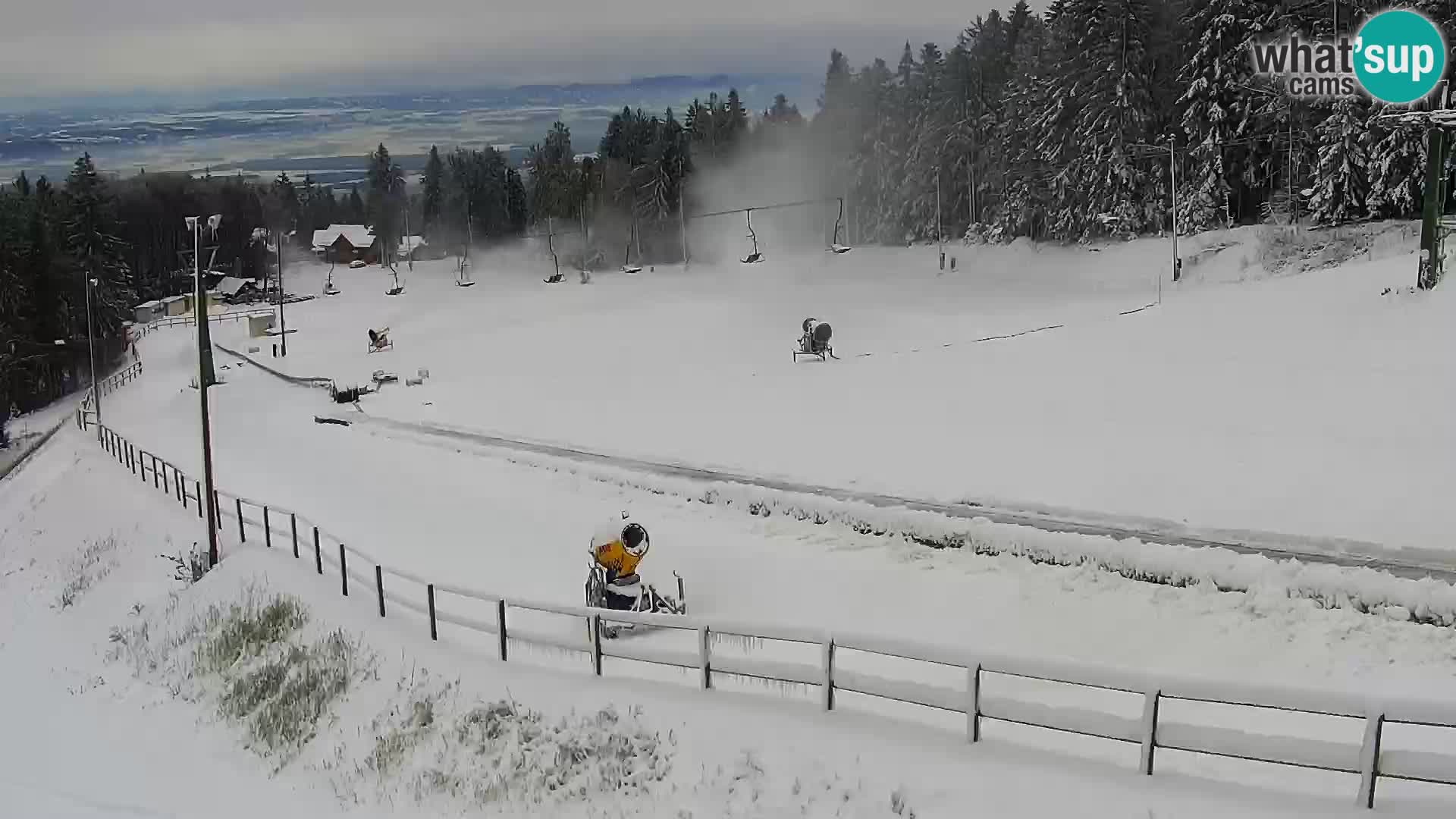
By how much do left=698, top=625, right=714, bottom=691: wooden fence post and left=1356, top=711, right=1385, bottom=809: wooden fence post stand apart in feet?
24.0

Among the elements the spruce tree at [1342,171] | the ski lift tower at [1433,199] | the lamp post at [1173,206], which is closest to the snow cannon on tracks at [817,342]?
the lamp post at [1173,206]

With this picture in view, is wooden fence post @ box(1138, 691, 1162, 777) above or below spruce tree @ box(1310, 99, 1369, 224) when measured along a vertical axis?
below

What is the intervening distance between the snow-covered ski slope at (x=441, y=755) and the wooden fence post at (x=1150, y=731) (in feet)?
0.64

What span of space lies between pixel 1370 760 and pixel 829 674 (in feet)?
18.4

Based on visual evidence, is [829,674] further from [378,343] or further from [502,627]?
[378,343]

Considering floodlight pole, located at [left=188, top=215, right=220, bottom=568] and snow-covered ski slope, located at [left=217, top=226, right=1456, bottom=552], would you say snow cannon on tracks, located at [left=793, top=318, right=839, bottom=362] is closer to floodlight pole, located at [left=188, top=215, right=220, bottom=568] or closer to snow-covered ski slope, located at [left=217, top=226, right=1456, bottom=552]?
snow-covered ski slope, located at [left=217, top=226, right=1456, bottom=552]

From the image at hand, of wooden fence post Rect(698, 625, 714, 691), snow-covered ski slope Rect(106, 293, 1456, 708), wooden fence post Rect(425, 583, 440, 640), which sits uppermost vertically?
wooden fence post Rect(698, 625, 714, 691)

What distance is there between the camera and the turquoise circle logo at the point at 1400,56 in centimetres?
5432

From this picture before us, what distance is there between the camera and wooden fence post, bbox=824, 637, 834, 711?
13500 mm

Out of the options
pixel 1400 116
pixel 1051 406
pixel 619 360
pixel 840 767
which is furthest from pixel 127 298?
pixel 840 767

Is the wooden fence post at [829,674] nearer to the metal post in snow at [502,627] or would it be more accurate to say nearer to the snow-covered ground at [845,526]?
the snow-covered ground at [845,526]

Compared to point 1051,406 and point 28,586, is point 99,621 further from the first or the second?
point 1051,406

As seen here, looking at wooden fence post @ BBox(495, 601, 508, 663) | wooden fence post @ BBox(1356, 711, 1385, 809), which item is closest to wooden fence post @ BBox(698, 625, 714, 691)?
wooden fence post @ BBox(495, 601, 508, 663)

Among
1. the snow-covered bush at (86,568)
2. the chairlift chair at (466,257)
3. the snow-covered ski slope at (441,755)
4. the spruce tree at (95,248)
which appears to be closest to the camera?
the snow-covered ski slope at (441,755)
